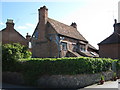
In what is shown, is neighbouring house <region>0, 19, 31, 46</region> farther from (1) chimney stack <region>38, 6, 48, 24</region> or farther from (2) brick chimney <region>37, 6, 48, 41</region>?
(1) chimney stack <region>38, 6, 48, 24</region>

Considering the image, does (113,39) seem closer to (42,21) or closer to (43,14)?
(42,21)

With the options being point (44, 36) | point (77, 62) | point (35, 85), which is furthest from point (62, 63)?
point (44, 36)

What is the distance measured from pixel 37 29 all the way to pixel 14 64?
40.5 ft

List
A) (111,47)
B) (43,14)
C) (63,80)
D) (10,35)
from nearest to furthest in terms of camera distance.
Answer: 1. (63,80)
2. (43,14)
3. (111,47)
4. (10,35)

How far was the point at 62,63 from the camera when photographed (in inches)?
514

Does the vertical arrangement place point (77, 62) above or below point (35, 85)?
above

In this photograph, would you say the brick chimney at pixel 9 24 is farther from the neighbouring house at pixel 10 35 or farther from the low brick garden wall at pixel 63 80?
the low brick garden wall at pixel 63 80

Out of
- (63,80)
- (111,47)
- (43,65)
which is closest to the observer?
(63,80)

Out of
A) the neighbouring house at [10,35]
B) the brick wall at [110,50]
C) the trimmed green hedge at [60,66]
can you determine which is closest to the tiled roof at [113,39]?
the brick wall at [110,50]

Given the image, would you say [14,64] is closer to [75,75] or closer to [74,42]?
[75,75]

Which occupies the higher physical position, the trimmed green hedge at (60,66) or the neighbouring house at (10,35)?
the neighbouring house at (10,35)

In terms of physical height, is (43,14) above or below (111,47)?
above

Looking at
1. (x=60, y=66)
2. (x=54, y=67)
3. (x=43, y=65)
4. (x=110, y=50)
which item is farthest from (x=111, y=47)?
(x=43, y=65)

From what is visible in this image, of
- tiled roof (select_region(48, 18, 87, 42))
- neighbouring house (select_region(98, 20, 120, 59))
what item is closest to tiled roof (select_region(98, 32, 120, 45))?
neighbouring house (select_region(98, 20, 120, 59))
